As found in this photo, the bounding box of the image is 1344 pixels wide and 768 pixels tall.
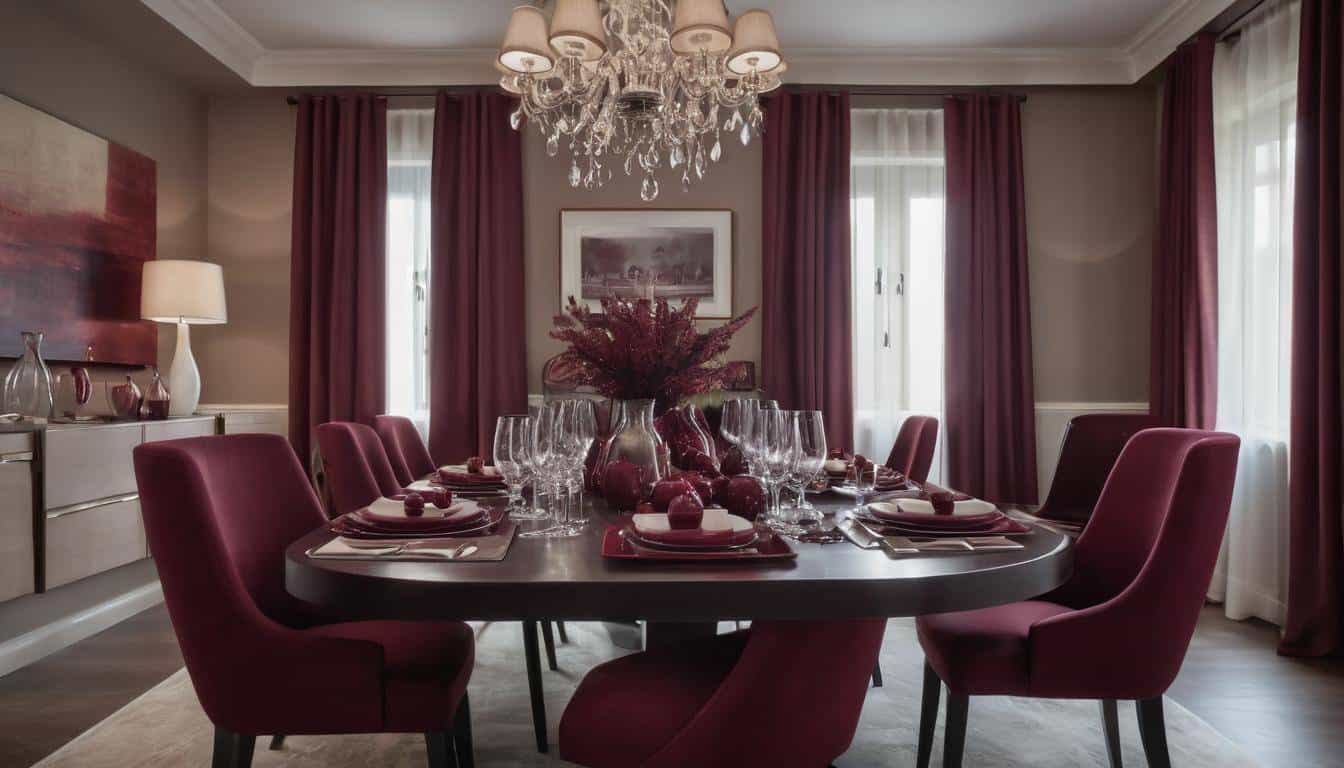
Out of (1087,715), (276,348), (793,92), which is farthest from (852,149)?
(276,348)

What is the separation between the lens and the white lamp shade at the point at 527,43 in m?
2.70

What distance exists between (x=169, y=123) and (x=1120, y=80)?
5.30 metres

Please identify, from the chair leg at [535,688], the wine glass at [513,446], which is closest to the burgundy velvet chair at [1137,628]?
the wine glass at [513,446]

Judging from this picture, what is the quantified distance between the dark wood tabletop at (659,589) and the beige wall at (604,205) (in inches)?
137

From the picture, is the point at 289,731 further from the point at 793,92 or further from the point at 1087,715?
the point at 793,92

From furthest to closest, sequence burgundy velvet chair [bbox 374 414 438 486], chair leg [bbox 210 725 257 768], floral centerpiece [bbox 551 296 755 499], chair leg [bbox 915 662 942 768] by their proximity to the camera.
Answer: burgundy velvet chair [bbox 374 414 438 486] < chair leg [bbox 915 662 942 768] < floral centerpiece [bbox 551 296 755 499] < chair leg [bbox 210 725 257 768]

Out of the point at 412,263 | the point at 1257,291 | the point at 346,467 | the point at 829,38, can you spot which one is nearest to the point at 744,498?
the point at 346,467

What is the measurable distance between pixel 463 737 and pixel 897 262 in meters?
3.79

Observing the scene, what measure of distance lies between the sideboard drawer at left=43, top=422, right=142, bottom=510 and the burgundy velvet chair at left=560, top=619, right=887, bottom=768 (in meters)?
2.51

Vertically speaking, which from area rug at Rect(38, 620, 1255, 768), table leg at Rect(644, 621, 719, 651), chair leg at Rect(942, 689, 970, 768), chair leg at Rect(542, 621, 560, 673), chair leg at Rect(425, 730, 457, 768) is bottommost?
area rug at Rect(38, 620, 1255, 768)

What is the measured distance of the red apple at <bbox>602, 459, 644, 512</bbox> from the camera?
1.59m

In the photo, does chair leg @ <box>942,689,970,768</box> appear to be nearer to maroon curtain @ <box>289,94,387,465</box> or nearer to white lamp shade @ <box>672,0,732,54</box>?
white lamp shade @ <box>672,0,732,54</box>

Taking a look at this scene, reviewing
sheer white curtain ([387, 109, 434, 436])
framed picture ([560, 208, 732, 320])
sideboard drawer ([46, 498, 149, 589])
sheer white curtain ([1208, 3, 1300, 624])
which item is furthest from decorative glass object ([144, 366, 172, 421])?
sheer white curtain ([1208, 3, 1300, 624])

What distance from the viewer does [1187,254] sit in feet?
12.8
